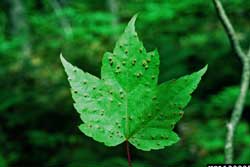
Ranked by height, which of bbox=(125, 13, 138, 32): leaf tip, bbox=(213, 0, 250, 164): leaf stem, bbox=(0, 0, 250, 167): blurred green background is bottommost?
bbox=(0, 0, 250, 167): blurred green background

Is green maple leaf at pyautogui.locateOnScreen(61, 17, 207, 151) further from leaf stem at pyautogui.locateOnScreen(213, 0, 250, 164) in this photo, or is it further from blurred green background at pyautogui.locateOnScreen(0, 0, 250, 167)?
blurred green background at pyautogui.locateOnScreen(0, 0, 250, 167)

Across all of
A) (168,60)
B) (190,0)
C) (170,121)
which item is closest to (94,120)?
(170,121)

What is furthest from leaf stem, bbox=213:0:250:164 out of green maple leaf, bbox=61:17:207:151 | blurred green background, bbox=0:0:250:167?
blurred green background, bbox=0:0:250:167

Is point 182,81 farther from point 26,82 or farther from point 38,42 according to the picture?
point 38,42

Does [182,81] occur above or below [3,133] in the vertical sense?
above

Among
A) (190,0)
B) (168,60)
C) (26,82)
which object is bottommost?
(26,82)

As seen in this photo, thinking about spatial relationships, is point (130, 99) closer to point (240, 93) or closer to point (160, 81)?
point (240, 93)

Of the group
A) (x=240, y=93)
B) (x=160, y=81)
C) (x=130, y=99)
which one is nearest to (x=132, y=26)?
(x=130, y=99)

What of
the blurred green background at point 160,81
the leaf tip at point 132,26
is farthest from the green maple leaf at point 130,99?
the blurred green background at point 160,81
